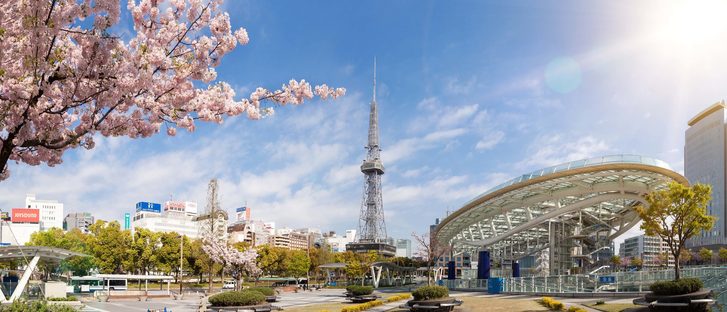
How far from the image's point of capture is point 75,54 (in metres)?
9.00

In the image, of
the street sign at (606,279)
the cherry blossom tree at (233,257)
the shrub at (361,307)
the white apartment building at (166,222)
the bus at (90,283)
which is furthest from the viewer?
the white apartment building at (166,222)

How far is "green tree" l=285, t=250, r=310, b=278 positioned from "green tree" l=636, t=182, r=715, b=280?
82834mm

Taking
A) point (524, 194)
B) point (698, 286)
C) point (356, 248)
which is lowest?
point (356, 248)

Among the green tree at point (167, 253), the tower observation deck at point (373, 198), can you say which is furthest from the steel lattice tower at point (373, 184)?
the green tree at point (167, 253)

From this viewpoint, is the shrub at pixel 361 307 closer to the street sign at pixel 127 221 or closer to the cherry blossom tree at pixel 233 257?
the cherry blossom tree at pixel 233 257

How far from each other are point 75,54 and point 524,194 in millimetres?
59197

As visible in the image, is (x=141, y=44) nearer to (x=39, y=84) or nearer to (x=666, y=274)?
(x=39, y=84)

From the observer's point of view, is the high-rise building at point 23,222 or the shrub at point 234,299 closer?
the shrub at point 234,299

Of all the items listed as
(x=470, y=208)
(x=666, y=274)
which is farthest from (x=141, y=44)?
(x=470, y=208)

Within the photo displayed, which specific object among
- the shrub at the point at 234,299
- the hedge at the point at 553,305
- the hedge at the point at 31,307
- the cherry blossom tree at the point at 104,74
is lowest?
the hedge at the point at 553,305

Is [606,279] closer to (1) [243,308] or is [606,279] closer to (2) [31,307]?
(1) [243,308]

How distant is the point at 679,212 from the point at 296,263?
8498 cm

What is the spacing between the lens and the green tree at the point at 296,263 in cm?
10306

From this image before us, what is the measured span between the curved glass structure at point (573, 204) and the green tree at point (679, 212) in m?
22.6
